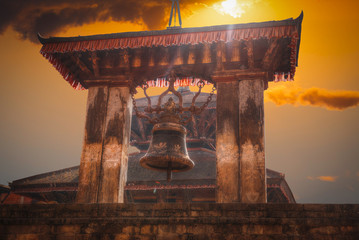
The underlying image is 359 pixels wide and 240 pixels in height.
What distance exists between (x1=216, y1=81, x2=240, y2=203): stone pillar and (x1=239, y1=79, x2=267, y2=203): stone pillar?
0.11 meters

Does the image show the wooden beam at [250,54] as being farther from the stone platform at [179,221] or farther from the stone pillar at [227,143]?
the stone platform at [179,221]

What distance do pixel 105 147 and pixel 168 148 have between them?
67.4 inches

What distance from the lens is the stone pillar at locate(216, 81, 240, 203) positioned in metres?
7.38

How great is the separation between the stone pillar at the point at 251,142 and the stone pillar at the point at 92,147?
109 inches

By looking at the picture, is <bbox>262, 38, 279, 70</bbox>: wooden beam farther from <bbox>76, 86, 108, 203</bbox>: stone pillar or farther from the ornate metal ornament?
<bbox>76, 86, 108, 203</bbox>: stone pillar

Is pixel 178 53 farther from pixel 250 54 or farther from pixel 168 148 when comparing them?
pixel 168 148

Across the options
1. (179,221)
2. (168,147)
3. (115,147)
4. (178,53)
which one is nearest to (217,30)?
(178,53)

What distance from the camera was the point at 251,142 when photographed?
7.59 metres

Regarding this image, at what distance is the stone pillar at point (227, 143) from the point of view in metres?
7.38

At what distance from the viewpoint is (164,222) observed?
511cm

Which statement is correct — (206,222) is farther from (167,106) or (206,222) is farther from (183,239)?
(167,106)

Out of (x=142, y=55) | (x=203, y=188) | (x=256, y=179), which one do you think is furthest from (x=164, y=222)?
(x=203, y=188)

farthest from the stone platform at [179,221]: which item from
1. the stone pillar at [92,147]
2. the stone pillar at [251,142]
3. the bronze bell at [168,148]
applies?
the stone pillar at [92,147]

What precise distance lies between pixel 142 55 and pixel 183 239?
470 cm
